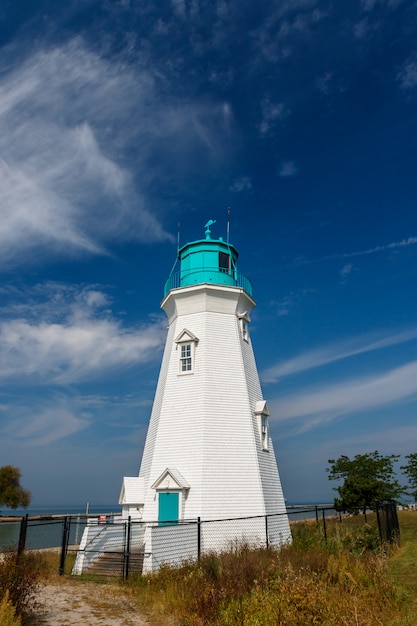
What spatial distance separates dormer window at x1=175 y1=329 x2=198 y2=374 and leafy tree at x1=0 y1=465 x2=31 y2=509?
Result: 4170 centimetres

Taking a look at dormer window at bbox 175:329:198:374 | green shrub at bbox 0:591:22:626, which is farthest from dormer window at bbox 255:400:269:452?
green shrub at bbox 0:591:22:626

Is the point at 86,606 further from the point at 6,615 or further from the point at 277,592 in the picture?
the point at 277,592

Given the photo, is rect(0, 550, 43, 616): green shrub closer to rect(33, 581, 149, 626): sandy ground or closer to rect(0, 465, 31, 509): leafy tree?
rect(33, 581, 149, 626): sandy ground

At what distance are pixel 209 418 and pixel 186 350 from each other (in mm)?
2871

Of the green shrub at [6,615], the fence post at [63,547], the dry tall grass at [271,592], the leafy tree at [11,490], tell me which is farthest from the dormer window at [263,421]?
the leafy tree at [11,490]

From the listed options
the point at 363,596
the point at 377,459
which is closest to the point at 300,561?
the point at 363,596

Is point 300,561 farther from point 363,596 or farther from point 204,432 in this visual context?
point 204,432

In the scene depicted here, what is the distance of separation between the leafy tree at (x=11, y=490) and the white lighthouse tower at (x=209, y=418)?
39.5m

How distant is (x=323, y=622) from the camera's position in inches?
263

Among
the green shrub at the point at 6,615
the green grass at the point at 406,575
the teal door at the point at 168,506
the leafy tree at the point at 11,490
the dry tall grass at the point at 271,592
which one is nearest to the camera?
the green shrub at the point at 6,615

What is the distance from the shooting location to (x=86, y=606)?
31.6 feet

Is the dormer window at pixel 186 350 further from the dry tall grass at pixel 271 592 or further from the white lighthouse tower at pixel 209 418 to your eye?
the dry tall grass at pixel 271 592

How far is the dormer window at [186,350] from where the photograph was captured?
1759 centimetres

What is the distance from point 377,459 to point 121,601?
1733 cm
